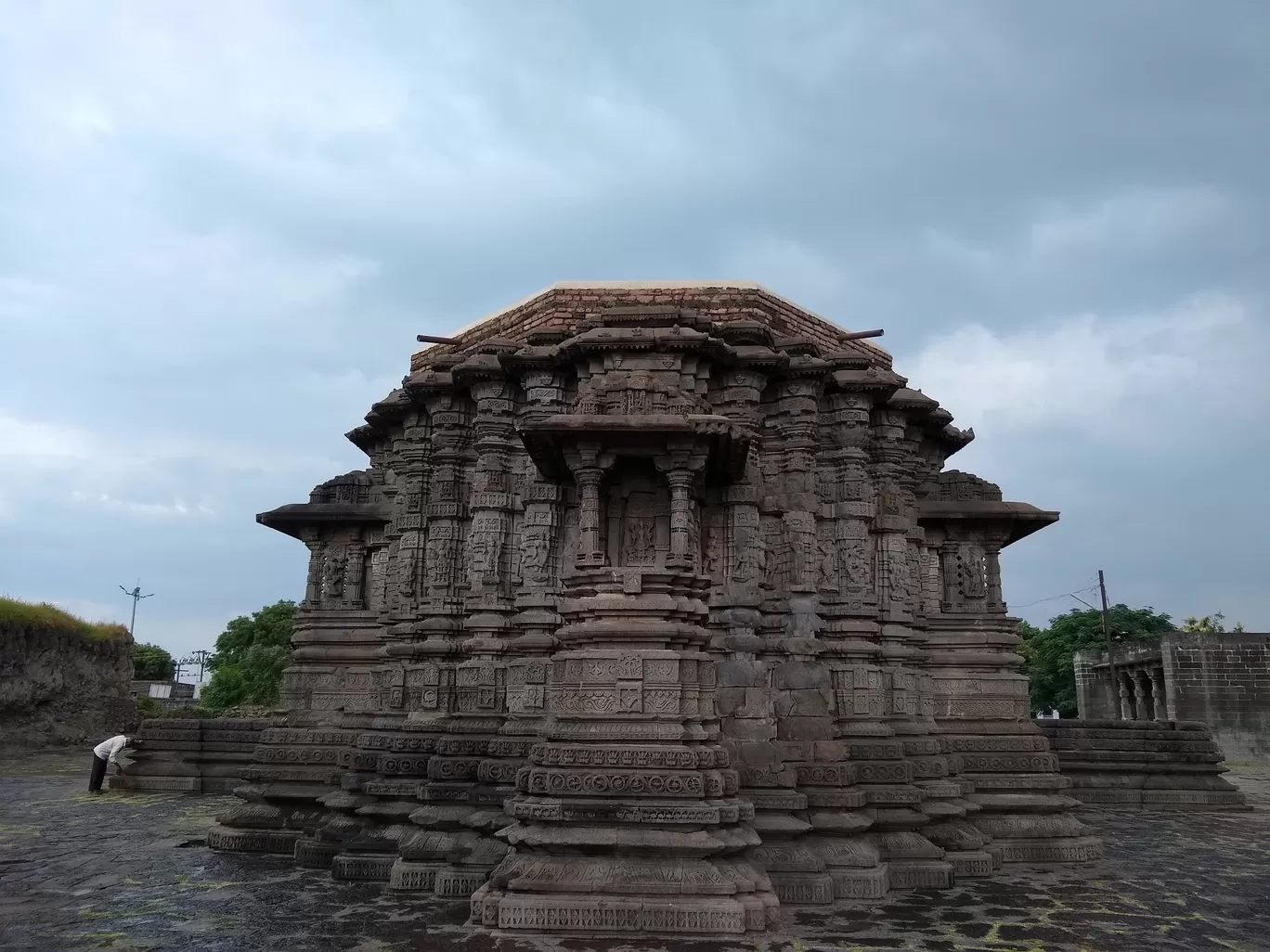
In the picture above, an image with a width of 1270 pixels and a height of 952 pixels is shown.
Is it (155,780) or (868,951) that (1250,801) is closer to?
(868,951)

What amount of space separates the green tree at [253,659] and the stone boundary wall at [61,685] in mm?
11913

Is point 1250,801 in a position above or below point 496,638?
below

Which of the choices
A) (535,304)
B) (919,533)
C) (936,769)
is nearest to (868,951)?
(936,769)

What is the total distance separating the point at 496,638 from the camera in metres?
10.2

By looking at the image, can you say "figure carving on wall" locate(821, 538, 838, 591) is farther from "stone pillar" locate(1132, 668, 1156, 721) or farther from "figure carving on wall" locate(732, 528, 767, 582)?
"stone pillar" locate(1132, 668, 1156, 721)

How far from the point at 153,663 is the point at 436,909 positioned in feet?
234

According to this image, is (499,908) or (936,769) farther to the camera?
(936,769)

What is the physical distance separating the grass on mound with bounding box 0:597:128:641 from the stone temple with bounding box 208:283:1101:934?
1711 centimetres

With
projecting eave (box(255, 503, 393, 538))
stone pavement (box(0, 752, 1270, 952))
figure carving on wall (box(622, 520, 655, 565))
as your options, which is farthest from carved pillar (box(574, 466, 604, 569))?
projecting eave (box(255, 503, 393, 538))

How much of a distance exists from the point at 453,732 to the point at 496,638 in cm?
106

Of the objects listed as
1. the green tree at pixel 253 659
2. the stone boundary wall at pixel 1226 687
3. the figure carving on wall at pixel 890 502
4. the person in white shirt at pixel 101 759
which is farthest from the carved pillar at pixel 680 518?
the green tree at pixel 253 659

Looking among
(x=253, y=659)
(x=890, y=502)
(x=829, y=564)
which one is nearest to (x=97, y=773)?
(x=829, y=564)

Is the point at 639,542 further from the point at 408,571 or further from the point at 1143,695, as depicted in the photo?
the point at 1143,695

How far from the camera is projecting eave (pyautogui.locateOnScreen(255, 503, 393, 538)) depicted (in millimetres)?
13398
